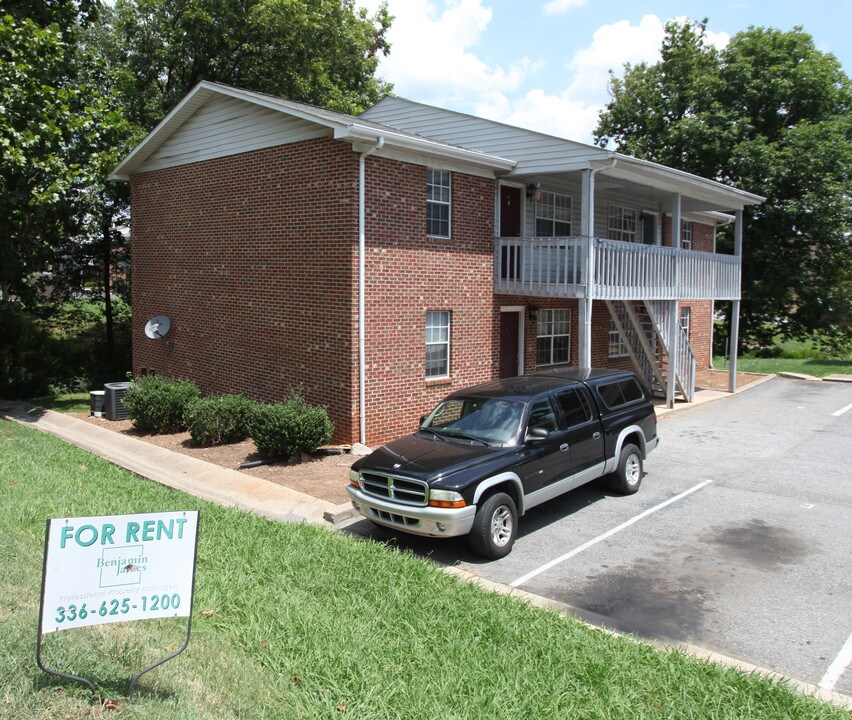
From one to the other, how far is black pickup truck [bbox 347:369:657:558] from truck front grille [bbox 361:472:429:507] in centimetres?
1

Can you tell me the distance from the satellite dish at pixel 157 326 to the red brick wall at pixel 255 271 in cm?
20

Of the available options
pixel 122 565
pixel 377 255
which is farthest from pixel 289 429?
pixel 122 565

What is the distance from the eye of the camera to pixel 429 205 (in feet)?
46.4

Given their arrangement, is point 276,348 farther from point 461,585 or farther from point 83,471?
point 461,585

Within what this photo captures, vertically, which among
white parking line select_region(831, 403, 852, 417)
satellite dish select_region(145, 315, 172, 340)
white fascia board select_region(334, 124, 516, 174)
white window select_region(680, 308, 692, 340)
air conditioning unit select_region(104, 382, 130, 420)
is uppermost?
white fascia board select_region(334, 124, 516, 174)

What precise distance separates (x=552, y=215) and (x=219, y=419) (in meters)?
9.41

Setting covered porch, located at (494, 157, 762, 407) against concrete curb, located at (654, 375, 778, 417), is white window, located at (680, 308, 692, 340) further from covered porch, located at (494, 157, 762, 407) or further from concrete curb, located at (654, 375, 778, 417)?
concrete curb, located at (654, 375, 778, 417)

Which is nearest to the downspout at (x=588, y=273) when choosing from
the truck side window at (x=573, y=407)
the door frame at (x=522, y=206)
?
the door frame at (x=522, y=206)

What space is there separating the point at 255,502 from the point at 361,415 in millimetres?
3262

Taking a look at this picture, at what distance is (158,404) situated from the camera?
14312mm

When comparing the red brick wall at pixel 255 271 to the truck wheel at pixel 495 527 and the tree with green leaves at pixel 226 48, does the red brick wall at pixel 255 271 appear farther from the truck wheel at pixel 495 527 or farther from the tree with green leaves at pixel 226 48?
the tree with green leaves at pixel 226 48

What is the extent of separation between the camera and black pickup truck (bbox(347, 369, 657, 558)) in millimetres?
7695

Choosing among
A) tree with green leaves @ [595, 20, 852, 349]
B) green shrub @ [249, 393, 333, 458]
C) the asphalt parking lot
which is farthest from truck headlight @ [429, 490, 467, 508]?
tree with green leaves @ [595, 20, 852, 349]

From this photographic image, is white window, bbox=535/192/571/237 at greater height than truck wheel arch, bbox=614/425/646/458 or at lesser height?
greater
